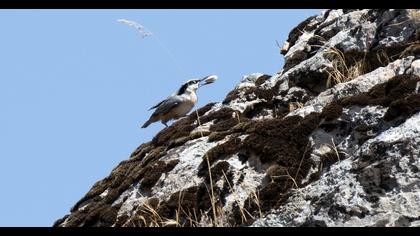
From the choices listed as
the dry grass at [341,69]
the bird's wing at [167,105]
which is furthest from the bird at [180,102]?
the dry grass at [341,69]

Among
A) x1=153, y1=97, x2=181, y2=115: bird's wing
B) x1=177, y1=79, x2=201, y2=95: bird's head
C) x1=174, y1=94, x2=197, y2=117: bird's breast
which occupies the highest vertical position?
x1=177, y1=79, x2=201, y2=95: bird's head

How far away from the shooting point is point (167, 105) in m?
15.9

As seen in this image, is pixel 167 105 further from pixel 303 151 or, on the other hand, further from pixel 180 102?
pixel 303 151

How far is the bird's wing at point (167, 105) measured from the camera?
15794 mm

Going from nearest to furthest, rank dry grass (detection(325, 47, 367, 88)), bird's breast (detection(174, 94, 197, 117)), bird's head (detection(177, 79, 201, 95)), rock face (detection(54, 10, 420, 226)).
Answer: rock face (detection(54, 10, 420, 226)), dry grass (detection(325, 47, 367, 88)), bird's breast (detection(174, 94, 197, 117)), bird's head (detection(177, 79, 201, 95))

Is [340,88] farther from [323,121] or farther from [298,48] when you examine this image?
[298,48]

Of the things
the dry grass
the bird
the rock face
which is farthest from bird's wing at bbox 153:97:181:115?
the dry grass

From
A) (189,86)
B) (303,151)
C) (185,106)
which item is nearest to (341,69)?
(303,151)

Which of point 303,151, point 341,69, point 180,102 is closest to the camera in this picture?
point 303,151

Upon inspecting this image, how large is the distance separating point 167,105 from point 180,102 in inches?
12.2

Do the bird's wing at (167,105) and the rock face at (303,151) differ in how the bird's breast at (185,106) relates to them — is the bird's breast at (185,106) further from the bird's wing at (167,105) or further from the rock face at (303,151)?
the rock face at (303,151)

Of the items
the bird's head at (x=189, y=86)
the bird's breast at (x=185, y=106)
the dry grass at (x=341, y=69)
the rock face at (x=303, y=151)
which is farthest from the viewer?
the bird's head at (x=189, y=86)

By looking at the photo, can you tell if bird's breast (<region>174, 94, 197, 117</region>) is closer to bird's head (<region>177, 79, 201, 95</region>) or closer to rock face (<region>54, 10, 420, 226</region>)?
bird's head (<region>177, 79, 201, 95</region>)

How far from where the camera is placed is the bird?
15.8m
